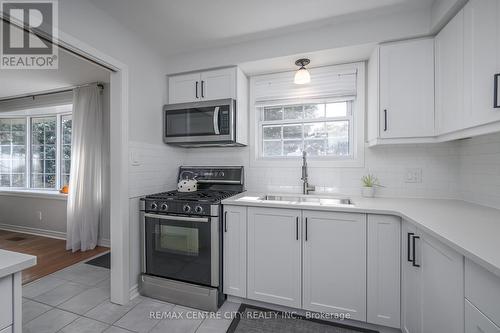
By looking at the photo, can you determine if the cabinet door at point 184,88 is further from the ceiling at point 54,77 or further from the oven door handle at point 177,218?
the oven door handle at point 177,218

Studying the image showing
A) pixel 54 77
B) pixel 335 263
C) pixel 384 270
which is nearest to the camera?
pixel 384 270

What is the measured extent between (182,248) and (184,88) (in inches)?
66.9

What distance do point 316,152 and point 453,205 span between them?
1209mm

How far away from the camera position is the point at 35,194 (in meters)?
3.64

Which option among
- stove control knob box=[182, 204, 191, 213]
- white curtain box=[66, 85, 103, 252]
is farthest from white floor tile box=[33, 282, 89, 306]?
stove control knob box=[182, 204, 191, 213]

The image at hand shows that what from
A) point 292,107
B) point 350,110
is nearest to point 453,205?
point 350,110

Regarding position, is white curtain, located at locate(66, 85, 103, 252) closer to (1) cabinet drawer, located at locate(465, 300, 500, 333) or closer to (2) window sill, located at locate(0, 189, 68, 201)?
(2) window sill, located at locate(0, 189, 68, 201)

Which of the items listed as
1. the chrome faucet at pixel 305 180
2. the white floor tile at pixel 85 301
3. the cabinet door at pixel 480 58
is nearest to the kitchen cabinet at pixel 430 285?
the cabinet door at pixel 480 58

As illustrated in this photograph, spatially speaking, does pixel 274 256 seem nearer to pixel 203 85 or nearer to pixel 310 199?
pixel 310 199

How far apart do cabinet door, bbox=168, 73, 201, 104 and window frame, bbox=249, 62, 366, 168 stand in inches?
24.5

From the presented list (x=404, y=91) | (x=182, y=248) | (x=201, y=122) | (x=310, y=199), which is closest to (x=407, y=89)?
(x=404, y=91)

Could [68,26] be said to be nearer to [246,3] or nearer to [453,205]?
[246,3]

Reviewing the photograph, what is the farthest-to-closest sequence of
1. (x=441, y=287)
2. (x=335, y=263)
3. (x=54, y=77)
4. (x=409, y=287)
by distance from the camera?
(x=54, y=77)
(x=335, y=263)
(x=409, y=287)
(x=441, y=287)

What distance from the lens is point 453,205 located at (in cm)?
169
